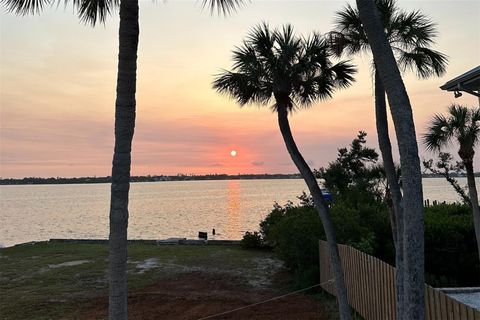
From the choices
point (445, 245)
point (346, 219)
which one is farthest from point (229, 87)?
point (445, 245)

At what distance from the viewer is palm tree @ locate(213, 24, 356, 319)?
9.55 m

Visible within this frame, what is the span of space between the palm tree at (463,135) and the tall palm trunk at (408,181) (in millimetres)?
7291

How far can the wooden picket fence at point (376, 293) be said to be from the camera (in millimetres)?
6531

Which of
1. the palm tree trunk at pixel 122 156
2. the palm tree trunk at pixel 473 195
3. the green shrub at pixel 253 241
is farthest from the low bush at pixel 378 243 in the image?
the palm tree trunk at pixel 122 156

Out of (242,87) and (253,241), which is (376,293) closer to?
(242,87)

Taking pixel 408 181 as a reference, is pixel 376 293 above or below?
below

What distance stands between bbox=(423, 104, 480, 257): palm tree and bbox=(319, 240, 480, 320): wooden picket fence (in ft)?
11.7

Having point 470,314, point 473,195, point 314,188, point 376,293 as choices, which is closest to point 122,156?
point 470,314

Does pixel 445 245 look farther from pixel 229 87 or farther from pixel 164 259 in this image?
pixel 164 259

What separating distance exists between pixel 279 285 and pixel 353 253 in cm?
444

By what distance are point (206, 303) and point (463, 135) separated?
27.2 feet

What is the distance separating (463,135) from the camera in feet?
38.5

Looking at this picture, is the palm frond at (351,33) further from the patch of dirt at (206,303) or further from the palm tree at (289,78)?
the patch of dirt at (206,303)

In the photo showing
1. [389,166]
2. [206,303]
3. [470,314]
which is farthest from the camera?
[206,303]
